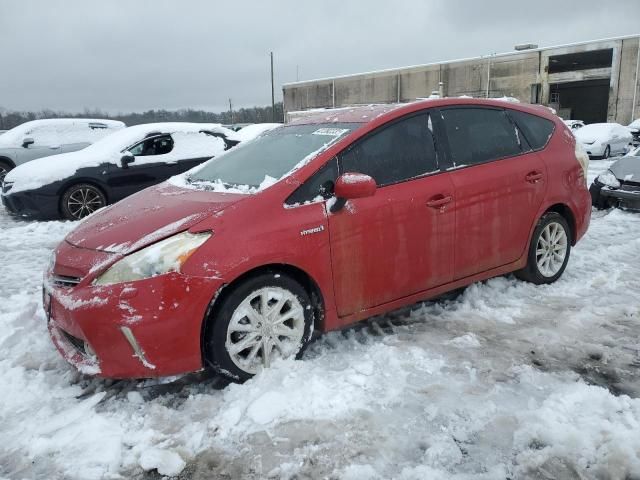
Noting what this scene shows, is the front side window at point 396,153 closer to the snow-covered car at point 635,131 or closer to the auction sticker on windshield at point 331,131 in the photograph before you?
the auction sticker on windshield at point 331,131

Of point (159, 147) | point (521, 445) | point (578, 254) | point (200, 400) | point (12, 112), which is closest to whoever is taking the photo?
point (521, 445)

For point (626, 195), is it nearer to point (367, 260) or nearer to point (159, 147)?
point (367, 260)

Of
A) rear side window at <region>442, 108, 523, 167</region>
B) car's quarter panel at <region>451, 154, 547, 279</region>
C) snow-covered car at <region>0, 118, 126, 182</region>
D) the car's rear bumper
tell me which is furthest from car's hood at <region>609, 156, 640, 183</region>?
snow-covered car at <region>0, 118, 126, 182</region>

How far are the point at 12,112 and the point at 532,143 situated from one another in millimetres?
47078

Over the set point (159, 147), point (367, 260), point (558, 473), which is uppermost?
point (159, 147)

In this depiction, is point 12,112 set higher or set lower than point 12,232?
higher

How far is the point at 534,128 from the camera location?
14.7ft

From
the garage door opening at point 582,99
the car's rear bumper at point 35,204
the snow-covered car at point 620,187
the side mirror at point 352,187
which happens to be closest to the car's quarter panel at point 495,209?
the side mirror at point 352,187

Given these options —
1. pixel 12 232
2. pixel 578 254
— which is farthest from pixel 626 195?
pixel 12 232

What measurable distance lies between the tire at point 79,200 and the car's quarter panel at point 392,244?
20.2 feet

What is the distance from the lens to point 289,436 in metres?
2.55

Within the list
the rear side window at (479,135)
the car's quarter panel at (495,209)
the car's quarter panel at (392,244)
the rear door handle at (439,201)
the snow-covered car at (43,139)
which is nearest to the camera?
the car's quarter panel at (392,244)

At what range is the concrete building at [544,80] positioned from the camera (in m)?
35.4

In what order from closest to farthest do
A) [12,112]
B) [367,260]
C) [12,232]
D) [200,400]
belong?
[200,400], [367,260], [12,232], [12,112]
